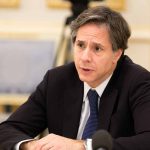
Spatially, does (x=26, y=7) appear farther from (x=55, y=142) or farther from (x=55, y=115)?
(x=55, y=142)

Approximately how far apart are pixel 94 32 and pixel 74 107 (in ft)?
1.24

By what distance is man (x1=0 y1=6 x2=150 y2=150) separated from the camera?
5.90 feet

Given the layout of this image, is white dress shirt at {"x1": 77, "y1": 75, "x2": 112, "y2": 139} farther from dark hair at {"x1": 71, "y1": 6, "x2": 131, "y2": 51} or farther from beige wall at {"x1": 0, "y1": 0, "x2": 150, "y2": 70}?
beige wall at {"x1": 0, "y1": 0, "x2": 150, "y2": 70}

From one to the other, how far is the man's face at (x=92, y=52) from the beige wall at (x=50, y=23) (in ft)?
7.20

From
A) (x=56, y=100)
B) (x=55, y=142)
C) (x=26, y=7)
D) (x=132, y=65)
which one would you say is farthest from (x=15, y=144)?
(x=26, y=7)

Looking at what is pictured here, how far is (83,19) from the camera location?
1869 millimetres

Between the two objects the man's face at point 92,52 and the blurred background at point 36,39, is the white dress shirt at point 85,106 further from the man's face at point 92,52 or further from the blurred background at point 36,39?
the blurred background at point 36,39

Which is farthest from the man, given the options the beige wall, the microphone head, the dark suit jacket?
the beige wall

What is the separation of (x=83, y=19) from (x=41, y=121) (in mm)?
538

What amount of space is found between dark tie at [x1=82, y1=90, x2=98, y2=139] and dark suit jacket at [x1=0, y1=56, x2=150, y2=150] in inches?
1.4

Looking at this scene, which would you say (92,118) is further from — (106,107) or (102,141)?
(102,141)

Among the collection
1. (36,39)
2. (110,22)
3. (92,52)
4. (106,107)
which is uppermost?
(110,22)

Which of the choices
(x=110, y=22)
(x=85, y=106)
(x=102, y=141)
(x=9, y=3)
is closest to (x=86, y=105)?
(x=85, y=106)

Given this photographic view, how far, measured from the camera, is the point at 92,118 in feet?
6.41
